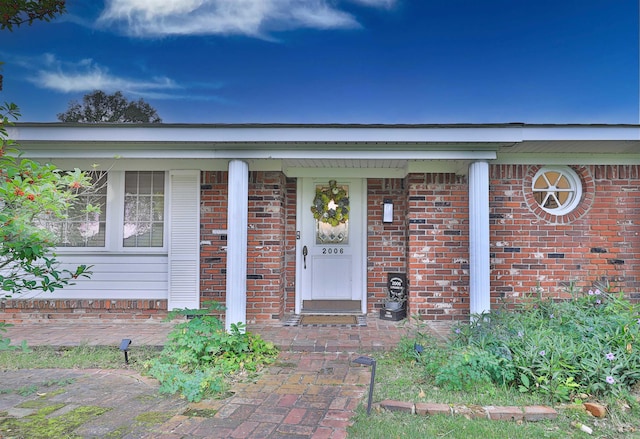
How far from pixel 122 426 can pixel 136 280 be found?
122 inches

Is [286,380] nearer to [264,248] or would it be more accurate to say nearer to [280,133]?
[264,248]

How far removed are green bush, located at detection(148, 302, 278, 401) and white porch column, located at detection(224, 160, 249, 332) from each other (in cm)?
39

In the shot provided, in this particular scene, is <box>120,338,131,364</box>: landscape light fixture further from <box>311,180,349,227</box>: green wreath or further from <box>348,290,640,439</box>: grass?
<box>311,180,349,227</box>: green wreath

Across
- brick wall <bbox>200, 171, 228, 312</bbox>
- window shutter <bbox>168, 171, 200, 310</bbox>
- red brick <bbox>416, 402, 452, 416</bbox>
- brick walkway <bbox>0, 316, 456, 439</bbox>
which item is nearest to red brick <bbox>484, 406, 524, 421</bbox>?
red brick <bbox>416, 402, 452, 416</bbox>

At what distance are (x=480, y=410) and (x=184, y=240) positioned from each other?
159 inches

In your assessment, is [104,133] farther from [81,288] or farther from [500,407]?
[500,407]

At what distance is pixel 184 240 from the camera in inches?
195

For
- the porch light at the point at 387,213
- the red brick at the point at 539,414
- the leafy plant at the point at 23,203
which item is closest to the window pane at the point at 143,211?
the leafy plant at the point at 23,203

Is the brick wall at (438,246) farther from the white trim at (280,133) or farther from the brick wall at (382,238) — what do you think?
the white trim at (280,133)

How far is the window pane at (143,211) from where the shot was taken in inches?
200

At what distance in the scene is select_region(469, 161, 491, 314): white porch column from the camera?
13.6 feet

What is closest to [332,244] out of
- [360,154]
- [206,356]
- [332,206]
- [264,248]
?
[332,206]

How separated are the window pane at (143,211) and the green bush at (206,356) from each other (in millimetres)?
A: 1953

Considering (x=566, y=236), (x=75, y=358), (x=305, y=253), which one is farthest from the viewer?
(x=305, y=253)
